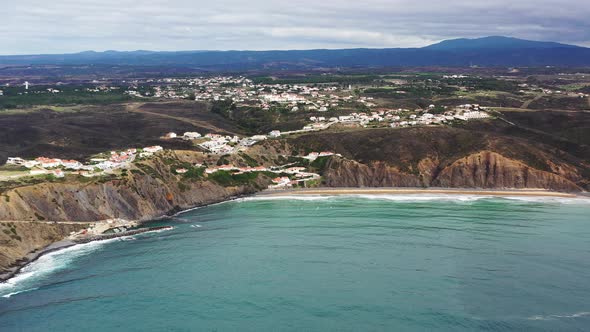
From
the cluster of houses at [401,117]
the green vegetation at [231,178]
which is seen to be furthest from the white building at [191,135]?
the green vegetation at [231,178]

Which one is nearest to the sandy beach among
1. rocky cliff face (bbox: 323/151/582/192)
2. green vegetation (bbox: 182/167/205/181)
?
rocky cliff face (bbox: 323/151/582/192)

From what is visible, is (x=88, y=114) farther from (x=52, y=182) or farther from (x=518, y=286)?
(x=518, y=286)

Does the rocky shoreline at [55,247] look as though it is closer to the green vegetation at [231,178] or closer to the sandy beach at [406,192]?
the green vegetation at [231,178]

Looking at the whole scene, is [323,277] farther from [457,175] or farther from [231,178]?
[457,175]

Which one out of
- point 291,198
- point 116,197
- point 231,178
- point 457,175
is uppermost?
point 116,197

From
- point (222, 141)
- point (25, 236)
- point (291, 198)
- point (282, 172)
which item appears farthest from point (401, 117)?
point (25, 236)

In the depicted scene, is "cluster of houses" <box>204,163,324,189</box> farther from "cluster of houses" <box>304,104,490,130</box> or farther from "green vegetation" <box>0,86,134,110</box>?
"green vegetation" <box>0,86,134,110</box>
